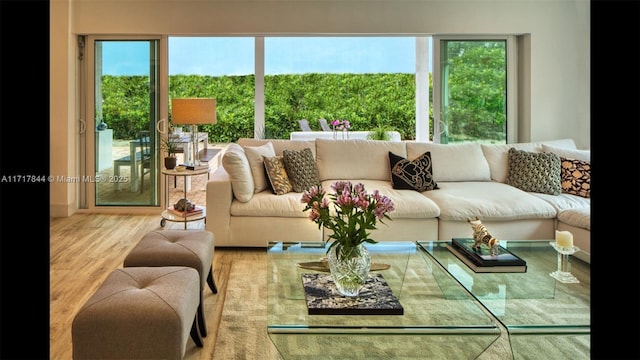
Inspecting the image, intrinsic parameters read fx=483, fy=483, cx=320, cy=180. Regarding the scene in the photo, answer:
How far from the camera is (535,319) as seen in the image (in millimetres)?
2066

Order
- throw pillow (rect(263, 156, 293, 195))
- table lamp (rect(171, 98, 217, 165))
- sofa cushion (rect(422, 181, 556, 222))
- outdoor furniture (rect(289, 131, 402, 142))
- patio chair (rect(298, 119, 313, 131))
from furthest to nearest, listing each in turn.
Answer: patio chair (rect(298, 119, 313, 131)) < outdoor furniture (rect(289, 131, 402, 142)) < table lamp (rect(171, 98, 217, 165)) < throw pillow (rect(263, 156, 293, 195)) < sofa cushion (rect(422, 181, 556, 222))

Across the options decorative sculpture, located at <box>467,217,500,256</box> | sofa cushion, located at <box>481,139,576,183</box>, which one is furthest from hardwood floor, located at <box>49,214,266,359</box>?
sofa cushion, located at <box>481,139,576,183</box>

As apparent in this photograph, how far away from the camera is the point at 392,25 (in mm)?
5391

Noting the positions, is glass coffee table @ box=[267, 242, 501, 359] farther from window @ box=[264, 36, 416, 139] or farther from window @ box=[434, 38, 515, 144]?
window @ box=[264, 36, 416, 139]

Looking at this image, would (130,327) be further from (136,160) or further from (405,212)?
(136,160)

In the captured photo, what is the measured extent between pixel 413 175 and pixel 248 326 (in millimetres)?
2310

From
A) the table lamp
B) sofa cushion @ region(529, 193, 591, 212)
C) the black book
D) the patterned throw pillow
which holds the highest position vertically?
the table lamp

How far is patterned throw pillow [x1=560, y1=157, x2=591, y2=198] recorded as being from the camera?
4160mm

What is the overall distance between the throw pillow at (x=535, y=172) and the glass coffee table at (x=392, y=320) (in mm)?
1911

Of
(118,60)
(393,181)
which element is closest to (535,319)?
(393,181)

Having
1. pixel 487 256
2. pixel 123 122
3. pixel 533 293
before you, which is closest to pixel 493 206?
pixel 487 256

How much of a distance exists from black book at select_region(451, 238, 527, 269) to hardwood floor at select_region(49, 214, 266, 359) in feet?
4.69
